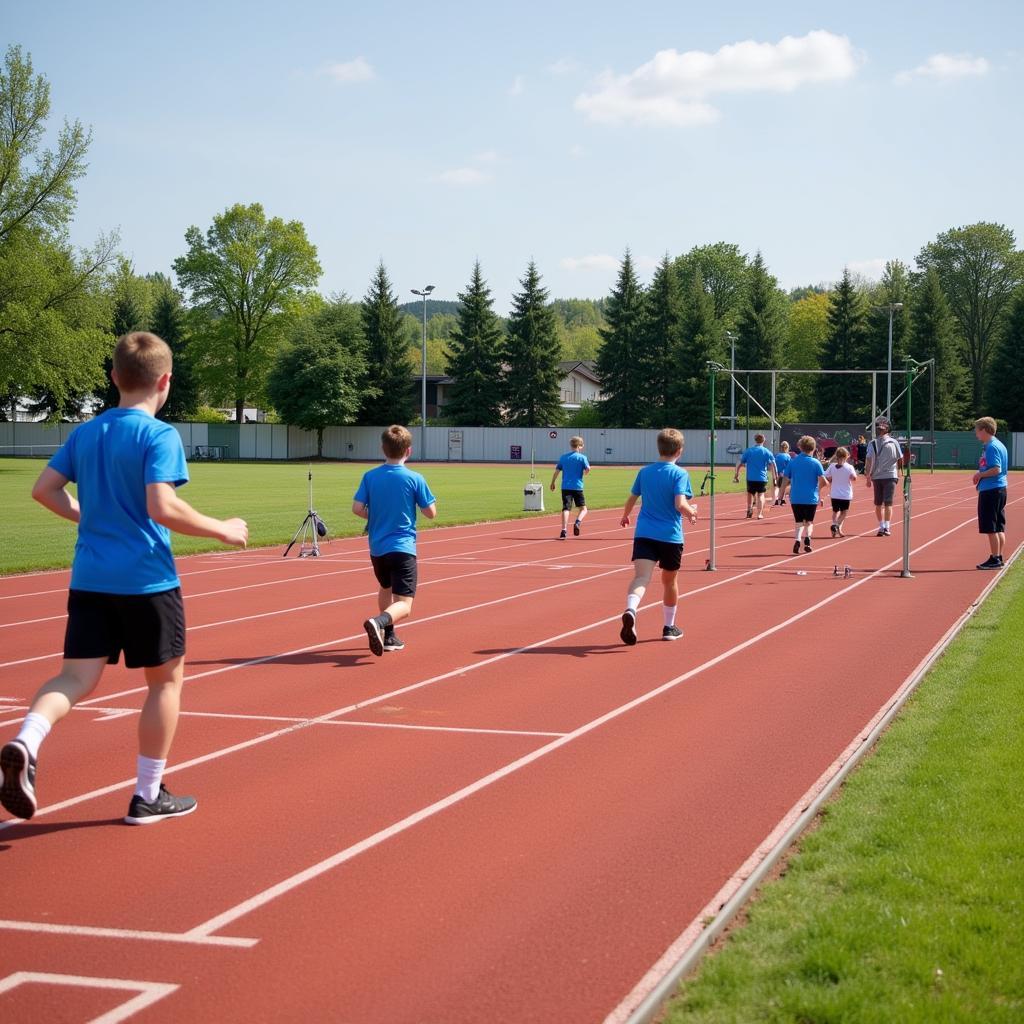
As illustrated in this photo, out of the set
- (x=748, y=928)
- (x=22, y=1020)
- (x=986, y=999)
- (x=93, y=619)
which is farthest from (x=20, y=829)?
(x=986, y=999)

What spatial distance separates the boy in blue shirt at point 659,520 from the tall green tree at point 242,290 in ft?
264

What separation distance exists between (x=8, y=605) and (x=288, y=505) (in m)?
18.1

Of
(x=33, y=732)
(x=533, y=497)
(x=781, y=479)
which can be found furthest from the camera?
(x=781, y=479)

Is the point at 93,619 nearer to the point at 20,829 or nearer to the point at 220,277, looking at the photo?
the point at 20,829

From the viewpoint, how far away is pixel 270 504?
107 feet

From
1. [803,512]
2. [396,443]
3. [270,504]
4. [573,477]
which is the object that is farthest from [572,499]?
[396,443]

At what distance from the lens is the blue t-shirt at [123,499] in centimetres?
545

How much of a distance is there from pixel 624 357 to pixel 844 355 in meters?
14.8

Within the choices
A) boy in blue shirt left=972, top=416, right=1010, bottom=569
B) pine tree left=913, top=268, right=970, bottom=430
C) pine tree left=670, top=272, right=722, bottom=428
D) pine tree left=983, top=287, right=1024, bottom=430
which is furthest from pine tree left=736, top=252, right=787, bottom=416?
boy in blue shirt left=972, top=416, right=1010, bottom=569

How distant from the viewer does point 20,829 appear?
580 centimetres

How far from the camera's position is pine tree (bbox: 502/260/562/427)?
275ft

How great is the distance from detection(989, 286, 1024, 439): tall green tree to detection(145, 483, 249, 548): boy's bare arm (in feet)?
267

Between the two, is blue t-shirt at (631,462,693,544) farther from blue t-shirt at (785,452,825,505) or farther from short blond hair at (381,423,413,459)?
→ blue t-shirt at (785,452,825,505)

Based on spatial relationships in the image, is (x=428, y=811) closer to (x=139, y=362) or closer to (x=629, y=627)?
(x=139, y=362)
